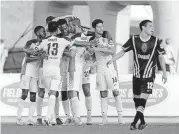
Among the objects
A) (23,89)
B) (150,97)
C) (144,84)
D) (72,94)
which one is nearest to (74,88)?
(72,94)

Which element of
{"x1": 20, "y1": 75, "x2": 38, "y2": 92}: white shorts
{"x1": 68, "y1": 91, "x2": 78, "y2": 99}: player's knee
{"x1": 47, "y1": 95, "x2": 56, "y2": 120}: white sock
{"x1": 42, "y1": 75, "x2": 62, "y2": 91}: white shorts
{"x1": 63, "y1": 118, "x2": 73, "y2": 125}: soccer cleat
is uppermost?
{"x1": 20, "y1": 75, "x2": 38, "y2": 92}: white shorts

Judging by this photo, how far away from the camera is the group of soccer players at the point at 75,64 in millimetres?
10719

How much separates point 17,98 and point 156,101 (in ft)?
9.36

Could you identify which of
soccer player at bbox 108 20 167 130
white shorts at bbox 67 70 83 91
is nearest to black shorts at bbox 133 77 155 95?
soccer player at bbox 108 20 167 130

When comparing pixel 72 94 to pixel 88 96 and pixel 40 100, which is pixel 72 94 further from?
pixel 40 100

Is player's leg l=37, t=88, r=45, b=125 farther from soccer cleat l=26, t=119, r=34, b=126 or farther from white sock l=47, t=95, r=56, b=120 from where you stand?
white sock l=47, t=95, r=56, b=120

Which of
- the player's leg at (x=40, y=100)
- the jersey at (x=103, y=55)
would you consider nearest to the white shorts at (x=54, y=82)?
the jersey at (x=103, y=55)

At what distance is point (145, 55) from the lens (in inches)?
419

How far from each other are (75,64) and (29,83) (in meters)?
1.25

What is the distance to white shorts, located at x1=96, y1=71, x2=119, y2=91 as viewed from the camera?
39.9 feet

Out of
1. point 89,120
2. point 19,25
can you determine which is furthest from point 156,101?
point 19,25

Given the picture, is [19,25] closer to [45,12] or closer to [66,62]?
[45,12]

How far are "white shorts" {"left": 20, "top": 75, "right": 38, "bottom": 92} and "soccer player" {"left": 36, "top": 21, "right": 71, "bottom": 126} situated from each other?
4.16 feet

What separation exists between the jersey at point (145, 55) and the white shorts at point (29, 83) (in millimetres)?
2469
